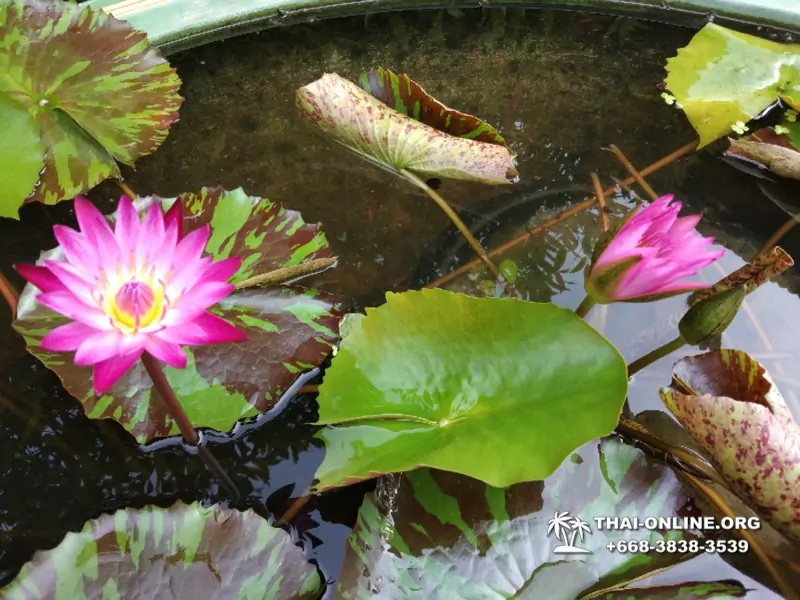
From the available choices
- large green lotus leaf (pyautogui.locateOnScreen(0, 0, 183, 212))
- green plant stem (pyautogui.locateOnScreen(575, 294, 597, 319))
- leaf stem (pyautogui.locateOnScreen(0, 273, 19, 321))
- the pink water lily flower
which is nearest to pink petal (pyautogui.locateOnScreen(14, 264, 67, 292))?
the pink water lily flower

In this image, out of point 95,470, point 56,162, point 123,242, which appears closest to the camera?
point 123,242

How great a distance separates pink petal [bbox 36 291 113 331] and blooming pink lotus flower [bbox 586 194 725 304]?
747 mm

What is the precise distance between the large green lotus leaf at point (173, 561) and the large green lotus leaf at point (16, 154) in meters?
0.71

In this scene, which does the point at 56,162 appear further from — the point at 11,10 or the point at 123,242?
the point at 123,242

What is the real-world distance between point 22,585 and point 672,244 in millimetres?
1043

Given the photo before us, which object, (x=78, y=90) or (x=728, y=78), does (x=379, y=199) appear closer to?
(x=78, y=90)

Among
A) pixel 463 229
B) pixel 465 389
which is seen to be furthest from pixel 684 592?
pixel 463 229

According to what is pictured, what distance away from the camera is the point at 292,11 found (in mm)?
1854

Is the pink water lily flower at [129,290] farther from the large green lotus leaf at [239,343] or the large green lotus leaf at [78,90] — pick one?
the large green lotus leaf at [78,90]

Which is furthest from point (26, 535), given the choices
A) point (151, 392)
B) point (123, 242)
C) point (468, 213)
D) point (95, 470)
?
point (468, 213)

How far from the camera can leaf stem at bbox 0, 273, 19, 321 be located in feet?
3.94

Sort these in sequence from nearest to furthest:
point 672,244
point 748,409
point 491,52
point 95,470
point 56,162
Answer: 1. point 748,409
2. point 672,244
3. point 95,470
4. point 56,162
5. point 491,52

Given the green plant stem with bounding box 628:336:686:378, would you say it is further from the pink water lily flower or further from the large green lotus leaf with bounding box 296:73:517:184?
the pink water lily flower

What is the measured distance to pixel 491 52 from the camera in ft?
6.05
